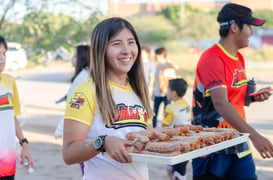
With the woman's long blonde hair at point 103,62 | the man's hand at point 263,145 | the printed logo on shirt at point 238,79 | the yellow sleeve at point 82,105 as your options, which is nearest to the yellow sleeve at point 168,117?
the printed logo on shirt at point 238,79

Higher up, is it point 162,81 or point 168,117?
point 162,81

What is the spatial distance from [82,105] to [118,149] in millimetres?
442

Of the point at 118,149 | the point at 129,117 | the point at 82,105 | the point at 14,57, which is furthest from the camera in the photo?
the point at 14,57

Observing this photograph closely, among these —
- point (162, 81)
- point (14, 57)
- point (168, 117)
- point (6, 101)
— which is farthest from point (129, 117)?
point (162, 81)

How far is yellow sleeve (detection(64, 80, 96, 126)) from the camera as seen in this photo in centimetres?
269

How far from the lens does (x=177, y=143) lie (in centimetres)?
246

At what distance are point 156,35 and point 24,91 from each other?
35651mm

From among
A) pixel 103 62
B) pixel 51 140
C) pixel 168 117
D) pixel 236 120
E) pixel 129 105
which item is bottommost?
pixel 51 140

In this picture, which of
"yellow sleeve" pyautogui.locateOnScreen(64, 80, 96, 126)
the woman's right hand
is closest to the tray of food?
the woman's right hand

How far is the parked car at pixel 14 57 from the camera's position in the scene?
8491 mm

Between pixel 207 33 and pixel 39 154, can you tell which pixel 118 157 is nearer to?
pixel 39 154

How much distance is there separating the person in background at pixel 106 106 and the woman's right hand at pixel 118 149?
0.78 feet

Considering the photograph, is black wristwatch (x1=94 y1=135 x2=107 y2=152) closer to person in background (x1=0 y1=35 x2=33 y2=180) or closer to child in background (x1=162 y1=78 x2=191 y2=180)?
person in background (x1=0 y1=35 x2=33 y2=180)

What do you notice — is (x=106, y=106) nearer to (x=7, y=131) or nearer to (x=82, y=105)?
(x=82, y=105)
